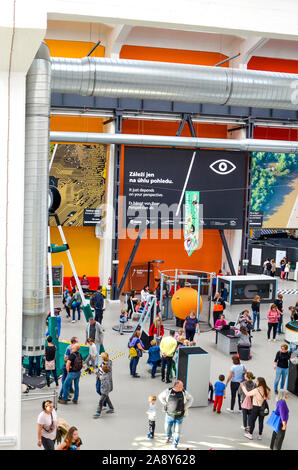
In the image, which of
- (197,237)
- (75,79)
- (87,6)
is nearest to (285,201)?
(197,237)

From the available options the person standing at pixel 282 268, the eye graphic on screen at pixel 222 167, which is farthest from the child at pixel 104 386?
the person standing at pixel 282 268

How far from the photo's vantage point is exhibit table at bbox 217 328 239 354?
14758mm

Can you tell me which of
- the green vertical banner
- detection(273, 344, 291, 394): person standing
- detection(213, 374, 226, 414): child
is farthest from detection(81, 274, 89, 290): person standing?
detection(213, 374, 226, 414): child

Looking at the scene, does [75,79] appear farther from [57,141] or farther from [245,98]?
[57,141]

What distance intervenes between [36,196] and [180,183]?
15.3m

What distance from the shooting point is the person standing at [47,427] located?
7793 millimetres

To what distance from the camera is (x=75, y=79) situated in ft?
44.0

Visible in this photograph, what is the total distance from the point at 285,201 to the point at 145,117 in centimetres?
862

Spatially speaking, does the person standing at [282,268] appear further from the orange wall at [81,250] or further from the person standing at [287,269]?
the orange wall at [81,250]

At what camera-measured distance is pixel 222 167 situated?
936 inches

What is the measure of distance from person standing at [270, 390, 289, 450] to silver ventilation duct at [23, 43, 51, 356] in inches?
161

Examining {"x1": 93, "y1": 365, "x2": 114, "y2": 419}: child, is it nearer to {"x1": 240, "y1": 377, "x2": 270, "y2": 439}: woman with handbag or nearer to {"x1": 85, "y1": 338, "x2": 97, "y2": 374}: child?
{"x1": 85, "y1": 338, "x2": 97, "y2": 374}: child

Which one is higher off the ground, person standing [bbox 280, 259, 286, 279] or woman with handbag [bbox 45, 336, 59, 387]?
person standing [bbox 280, 259, 286, 279]

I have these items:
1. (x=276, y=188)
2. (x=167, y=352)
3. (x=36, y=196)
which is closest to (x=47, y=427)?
(x=36, y=196)
